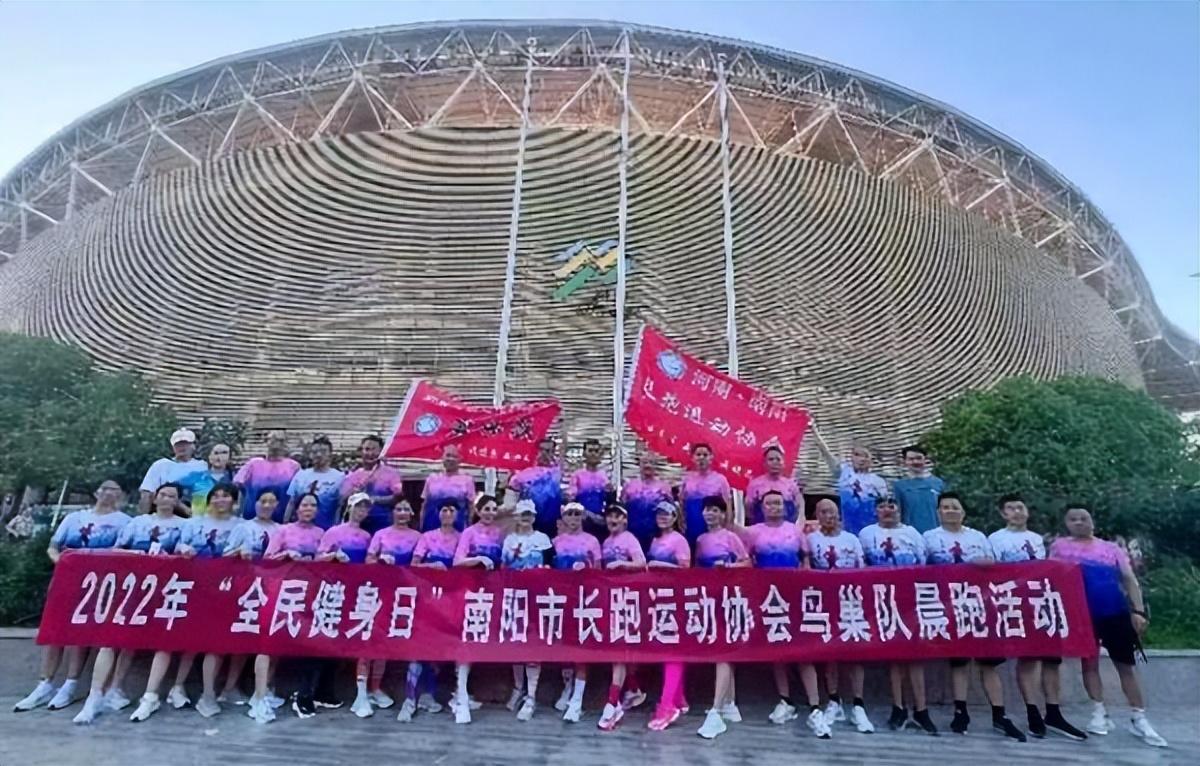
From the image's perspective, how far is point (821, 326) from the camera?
18.8 metres

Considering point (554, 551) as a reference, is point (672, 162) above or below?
above

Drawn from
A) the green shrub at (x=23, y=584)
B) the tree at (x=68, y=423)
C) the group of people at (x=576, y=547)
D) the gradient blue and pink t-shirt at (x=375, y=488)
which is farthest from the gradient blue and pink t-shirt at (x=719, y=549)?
the tree at (x=68, y=423)

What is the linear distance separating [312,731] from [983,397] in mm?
14109

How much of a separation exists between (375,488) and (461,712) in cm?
187

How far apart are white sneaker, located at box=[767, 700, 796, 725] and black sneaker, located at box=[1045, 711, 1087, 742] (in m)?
1.54

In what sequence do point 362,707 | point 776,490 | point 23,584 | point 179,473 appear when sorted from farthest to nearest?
point 23,584 → point 179,473 → point 776,490 → point 362,707

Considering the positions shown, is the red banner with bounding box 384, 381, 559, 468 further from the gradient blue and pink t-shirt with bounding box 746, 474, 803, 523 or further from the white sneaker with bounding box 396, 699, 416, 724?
the white sneaker with bounding box 396, 699, 416, 724

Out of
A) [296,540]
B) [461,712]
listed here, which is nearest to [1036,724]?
[461,712]

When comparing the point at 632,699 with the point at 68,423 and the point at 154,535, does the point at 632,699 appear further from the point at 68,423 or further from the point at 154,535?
the point at 68,423

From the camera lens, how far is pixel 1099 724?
187 inches

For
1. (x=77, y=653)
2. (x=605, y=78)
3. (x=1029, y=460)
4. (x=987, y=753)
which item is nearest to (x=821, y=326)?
(x=1029, y=460)

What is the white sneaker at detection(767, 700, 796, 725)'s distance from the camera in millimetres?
4852

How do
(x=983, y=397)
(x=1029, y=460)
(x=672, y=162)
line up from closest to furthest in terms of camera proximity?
1. (x=1029, y=460)
2. (x=983, y=397)
3. (x=672, y=162)

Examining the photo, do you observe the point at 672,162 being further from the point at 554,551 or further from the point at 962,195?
the point at 554,551
